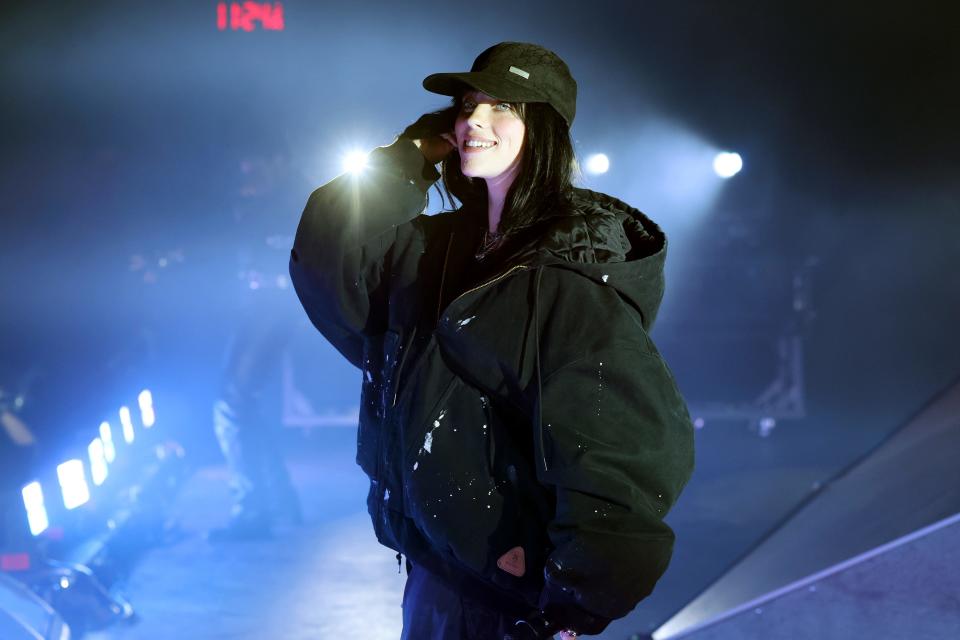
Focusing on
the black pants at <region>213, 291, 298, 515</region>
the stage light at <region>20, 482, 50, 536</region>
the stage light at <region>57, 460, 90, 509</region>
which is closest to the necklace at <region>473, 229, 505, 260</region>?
the stage light at <region>20, 482, 50, 536</region>

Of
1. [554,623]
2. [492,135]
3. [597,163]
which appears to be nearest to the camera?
[554,623]

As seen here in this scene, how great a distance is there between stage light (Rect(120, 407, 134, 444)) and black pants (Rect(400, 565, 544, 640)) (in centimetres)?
258

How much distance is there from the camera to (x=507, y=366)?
119cm

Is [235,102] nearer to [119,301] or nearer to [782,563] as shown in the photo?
[119,301]

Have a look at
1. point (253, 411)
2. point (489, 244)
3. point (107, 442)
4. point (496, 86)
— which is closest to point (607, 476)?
point (489, 244)

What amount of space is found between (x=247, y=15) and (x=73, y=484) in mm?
2256

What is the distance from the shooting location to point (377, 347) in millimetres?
1494

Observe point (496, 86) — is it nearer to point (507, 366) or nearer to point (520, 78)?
point (520, 78)

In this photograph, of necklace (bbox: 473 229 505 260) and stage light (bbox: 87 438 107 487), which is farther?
stage light (bbox: 87 438 107 487)

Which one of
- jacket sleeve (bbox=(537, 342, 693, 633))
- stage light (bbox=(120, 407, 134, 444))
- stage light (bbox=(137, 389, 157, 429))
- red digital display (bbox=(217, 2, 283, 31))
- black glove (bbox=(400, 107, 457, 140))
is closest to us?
jacket sleeve (bbox=(537, 342, 693, 633))

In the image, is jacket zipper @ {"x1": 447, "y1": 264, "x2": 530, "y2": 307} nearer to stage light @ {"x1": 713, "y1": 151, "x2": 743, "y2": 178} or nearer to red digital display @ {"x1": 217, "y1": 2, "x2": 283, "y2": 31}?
red digital display @ {"x1": 217, "y1": 2, "x2": 283, "y2": 31}

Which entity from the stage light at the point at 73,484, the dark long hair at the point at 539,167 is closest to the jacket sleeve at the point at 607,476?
the dark long hair at the point at 539,167

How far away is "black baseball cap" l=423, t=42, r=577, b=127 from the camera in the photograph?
1.28 metres

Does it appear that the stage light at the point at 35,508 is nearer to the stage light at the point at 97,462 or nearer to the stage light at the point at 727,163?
the stage light at the point at 97,462
